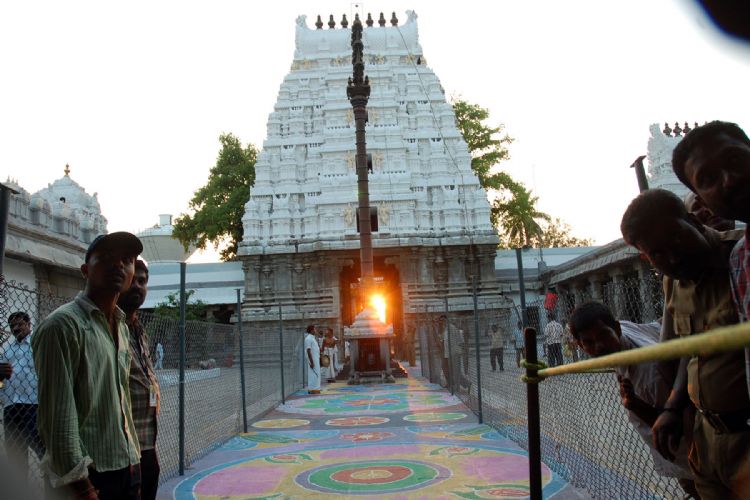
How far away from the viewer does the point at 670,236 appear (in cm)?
203

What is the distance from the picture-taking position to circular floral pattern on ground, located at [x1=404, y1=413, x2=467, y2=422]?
8514 mm

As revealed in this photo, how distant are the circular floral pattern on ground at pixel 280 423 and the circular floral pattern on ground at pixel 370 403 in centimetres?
71

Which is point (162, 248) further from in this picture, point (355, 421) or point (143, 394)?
point (143, 394)

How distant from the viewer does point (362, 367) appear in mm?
15281

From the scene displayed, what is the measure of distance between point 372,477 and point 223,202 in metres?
29.9

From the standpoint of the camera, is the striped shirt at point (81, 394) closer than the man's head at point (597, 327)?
Yes

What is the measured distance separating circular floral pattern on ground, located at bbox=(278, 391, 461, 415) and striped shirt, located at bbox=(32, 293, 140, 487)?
286 inches

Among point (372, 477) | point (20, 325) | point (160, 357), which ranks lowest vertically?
point (372, 477)

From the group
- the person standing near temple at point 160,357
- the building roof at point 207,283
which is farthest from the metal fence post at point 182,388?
the building roof at point 207,283

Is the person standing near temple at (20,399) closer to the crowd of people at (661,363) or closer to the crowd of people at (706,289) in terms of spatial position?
the crowd of people at (661,363)

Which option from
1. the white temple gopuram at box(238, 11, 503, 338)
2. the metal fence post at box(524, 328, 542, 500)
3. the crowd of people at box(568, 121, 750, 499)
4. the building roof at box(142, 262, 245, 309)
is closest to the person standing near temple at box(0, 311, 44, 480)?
the metal fence post at box(524, 328, 542, 500)

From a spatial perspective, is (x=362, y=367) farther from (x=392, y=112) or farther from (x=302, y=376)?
(x=392, y=112)

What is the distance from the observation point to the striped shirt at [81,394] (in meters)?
2.17

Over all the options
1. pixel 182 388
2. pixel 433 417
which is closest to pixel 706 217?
pixel 182 388
